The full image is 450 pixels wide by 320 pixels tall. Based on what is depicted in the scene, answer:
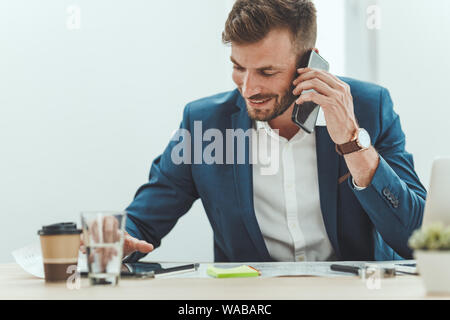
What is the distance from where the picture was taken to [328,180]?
151 centimetres

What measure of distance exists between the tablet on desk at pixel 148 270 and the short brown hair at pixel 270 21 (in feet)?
2.30

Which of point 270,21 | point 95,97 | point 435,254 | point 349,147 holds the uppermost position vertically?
point 270,21

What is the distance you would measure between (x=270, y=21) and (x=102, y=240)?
0.90 metres

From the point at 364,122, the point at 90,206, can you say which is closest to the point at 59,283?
the point at 364,122

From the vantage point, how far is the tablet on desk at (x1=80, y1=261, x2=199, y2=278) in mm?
951

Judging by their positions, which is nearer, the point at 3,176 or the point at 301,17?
the point at 301,17

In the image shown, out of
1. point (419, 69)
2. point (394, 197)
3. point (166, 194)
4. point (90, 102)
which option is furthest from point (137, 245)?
point (419, 69)

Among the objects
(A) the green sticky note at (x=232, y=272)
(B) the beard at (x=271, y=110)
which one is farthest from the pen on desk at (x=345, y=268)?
(B) the beard at (x=271, y=110)

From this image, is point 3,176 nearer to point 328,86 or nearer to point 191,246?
point 191,246

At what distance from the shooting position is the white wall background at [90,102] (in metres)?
2.05

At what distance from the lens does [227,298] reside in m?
0.71

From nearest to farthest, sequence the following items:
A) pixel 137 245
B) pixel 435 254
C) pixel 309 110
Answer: pixel 435 254 < pixel 137 245 < pixel 309 110

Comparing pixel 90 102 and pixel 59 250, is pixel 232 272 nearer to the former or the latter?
pixel 59 250

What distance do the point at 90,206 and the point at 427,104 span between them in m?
1.45
